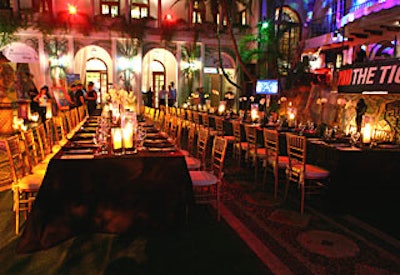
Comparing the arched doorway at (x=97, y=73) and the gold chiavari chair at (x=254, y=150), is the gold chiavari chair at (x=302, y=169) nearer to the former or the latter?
the gold chiavari chair at (x=254, y=150)

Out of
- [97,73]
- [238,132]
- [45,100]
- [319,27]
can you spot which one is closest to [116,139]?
[238,132]

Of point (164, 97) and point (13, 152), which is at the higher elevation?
point (164, 97)

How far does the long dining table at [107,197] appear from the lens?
10.4ft

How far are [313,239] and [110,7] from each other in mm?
17880

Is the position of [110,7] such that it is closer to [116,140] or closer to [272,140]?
[272,140]

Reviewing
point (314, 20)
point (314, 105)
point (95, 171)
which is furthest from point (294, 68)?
point (95, 171)

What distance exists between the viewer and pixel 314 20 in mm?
18750

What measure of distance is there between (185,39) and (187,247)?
16137 mm

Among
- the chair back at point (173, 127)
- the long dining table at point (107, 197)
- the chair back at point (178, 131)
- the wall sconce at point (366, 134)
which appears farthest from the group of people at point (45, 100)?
the wall sconce at point (366, 134)

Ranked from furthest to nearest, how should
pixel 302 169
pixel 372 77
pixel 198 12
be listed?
1. pixel 198 12
2. pixel 372 77
3. pixel 302 169

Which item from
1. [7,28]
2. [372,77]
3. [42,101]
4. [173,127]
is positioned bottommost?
[173,127]

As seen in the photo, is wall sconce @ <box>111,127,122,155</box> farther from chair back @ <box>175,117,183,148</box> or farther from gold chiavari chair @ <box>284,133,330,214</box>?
gold chiavari chair @ <box>284,133,330,214</box>

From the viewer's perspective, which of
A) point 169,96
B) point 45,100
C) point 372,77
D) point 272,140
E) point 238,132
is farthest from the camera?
point 169,96

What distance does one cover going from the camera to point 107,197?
132 inches
